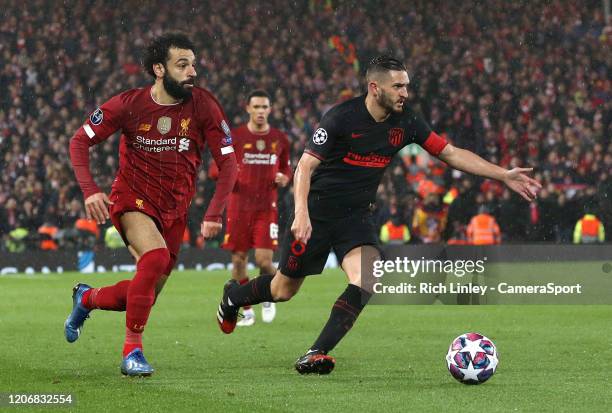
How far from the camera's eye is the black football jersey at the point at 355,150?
7.89 m

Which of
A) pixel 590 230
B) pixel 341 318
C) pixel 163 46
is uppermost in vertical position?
pixel 163 46

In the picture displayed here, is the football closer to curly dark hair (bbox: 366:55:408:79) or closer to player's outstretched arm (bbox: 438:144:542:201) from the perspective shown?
player's outstretched arm (bbox: 438:144:542:201)

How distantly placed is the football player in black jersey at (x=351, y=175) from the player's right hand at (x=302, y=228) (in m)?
0.26

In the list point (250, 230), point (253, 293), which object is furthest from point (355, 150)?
point (250, 230)

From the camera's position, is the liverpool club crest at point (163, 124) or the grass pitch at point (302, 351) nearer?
the grass pitch at point (302, 351)

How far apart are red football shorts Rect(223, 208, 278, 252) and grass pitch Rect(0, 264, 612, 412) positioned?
794 millimetres

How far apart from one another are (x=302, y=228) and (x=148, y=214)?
102 cm

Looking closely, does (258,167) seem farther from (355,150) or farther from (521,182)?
(521,182)

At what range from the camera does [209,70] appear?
95.2ft

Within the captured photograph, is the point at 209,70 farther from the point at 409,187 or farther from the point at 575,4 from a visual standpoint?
the point at 575,4

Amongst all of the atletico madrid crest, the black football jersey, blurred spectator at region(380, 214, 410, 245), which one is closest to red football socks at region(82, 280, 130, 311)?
the black football jersey

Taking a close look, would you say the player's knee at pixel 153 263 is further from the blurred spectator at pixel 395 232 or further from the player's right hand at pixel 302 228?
the blurred spectator at pixel 395 232

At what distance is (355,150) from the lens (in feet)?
26.1

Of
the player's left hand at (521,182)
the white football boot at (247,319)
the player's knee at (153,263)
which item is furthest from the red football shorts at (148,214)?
the white football boot at (247,319)
